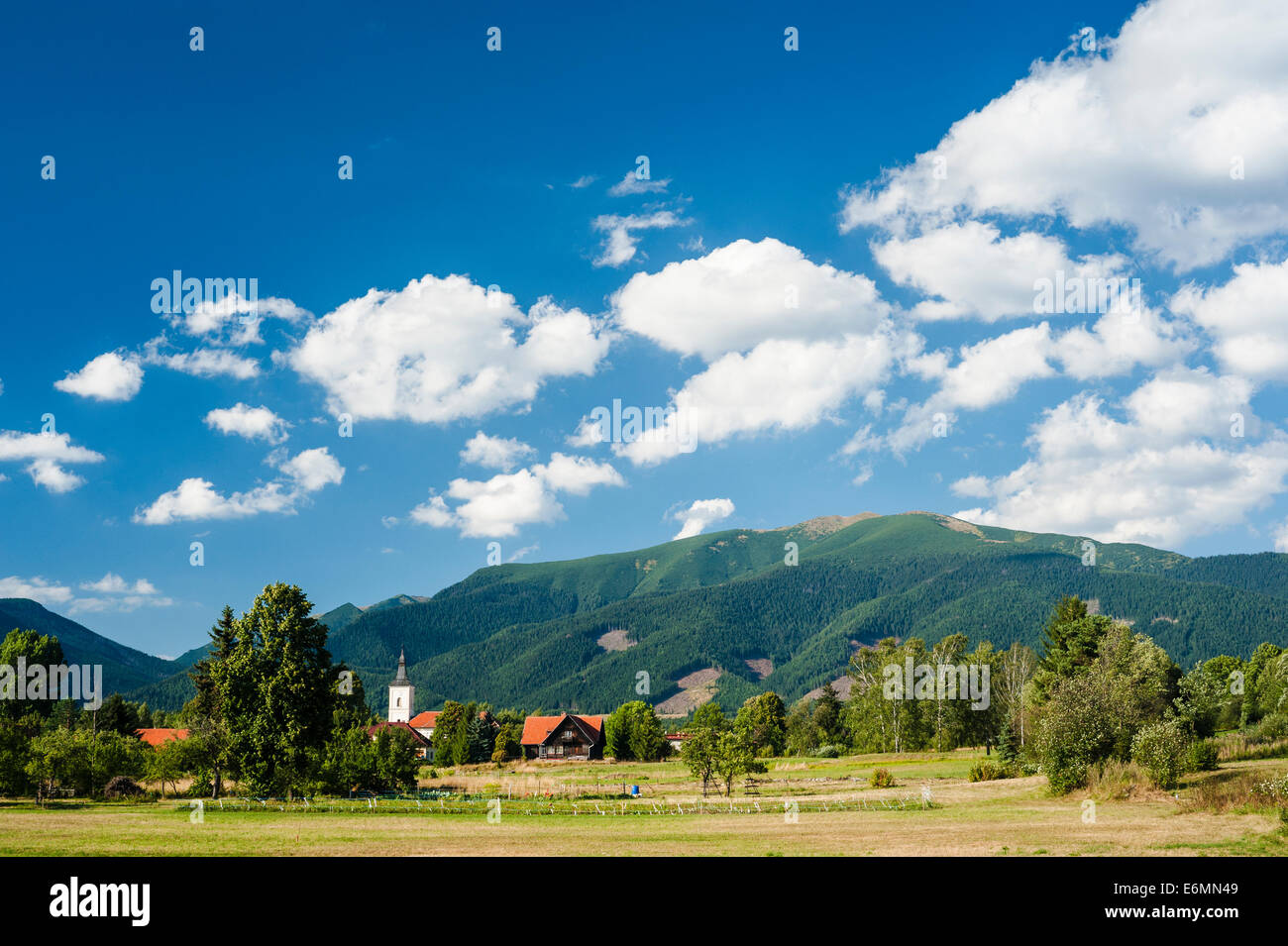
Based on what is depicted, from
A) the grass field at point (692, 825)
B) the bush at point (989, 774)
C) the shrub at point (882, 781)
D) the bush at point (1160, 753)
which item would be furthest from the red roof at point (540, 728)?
the bush at point (1160, 753)

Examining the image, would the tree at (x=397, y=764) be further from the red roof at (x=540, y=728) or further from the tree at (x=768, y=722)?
the red roof at (x=540, y=728)

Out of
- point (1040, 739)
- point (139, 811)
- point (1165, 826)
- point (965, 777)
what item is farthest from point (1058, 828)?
point (139, 811)

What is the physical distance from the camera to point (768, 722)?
123 metres

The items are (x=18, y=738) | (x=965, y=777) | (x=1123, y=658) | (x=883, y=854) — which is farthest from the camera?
(x=1123, y=658)

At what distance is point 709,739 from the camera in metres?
58.2

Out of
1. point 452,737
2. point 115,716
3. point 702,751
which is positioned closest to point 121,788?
point 702,751

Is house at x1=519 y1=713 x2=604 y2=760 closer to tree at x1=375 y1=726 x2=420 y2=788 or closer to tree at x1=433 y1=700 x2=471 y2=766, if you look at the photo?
tree at x1=433 y1=700 x2=471 y2=766

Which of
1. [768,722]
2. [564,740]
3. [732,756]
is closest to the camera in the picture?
[732,756]

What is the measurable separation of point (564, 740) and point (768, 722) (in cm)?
4292

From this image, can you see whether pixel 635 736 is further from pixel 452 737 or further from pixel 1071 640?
pixel 1071 640

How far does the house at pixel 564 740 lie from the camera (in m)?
147

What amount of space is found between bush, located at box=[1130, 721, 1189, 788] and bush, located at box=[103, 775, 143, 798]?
206ft
